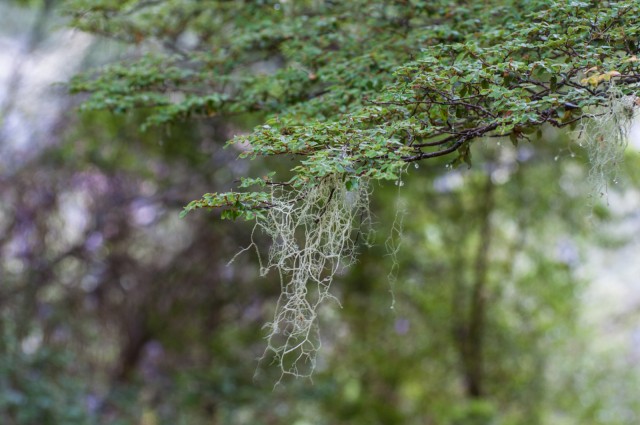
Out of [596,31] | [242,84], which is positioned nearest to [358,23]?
[242,84]

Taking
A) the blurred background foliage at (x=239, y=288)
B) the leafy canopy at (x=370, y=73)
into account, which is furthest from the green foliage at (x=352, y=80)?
the blurred background foliage at (x=239, y=288)

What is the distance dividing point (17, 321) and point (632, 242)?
15.5ft

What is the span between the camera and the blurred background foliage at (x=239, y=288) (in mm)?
5086

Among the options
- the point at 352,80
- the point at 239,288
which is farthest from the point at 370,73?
the point at 239,288

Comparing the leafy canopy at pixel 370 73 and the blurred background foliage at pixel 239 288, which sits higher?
the leafy canopy at pixel 370 73

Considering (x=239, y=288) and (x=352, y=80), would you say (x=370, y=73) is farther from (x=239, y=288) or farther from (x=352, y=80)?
(x=239, y=288)

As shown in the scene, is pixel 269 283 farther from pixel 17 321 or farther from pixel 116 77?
pixel 116 77

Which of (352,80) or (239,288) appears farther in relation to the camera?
(239,288)

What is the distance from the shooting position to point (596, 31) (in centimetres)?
217

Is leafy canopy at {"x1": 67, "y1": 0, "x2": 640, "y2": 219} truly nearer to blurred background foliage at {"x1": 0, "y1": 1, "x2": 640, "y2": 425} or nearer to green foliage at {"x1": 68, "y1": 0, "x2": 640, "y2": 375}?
green foliage at {"x1": 68, "y1": 0, "x2": 640, "y2": 375}

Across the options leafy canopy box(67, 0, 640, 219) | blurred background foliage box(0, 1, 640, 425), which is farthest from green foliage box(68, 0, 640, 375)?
blurred background foliage box(0, 1, 640, 425)

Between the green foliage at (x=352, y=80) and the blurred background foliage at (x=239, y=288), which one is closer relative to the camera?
the green foliage at (x=352, y=80)

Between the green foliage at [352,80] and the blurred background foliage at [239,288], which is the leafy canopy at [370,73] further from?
the blurred background foliage at [239,288]

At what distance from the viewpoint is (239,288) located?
567 cm
